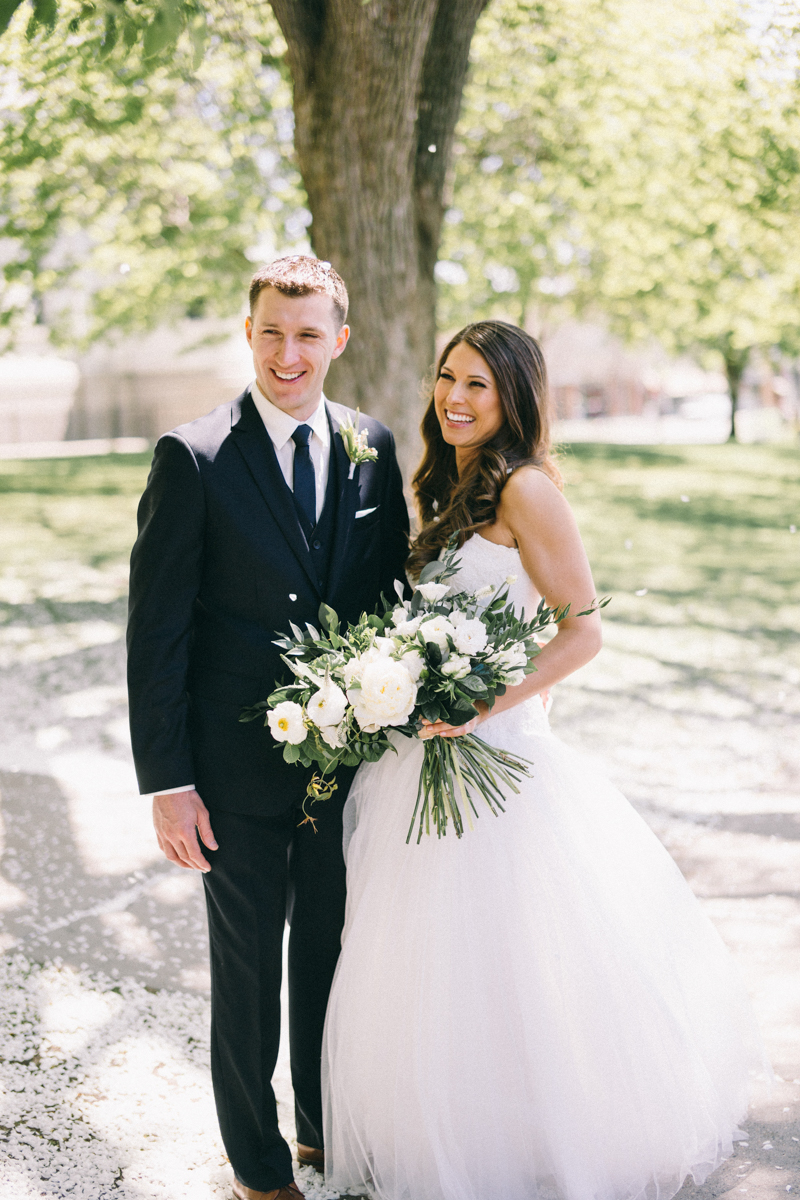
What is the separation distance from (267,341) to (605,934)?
74.9 inches

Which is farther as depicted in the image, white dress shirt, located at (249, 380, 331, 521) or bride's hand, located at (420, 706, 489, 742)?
white dress shirt, located at (249, 380, 331, 521)

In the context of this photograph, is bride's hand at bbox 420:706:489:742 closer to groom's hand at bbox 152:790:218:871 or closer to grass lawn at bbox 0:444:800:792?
groom's hand at bbox 152:790:218:871

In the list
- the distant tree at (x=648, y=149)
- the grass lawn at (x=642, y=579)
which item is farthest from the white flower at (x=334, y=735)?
the distant tree at (x=648, y=149)

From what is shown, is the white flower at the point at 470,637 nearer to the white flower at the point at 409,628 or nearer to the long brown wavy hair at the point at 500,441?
the white flower at the point at 409,628

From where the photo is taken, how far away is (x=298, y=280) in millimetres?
2836

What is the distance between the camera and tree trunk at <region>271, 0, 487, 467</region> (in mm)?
5770

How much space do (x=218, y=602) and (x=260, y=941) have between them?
3.15ft

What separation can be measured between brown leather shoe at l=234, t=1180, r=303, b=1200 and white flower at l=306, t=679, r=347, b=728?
1.44 meters

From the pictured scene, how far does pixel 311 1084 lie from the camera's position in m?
3.22

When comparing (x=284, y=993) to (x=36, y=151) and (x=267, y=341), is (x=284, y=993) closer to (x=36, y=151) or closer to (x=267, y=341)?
(x=267, y=341)

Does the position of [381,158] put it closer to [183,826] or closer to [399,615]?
[399,615]

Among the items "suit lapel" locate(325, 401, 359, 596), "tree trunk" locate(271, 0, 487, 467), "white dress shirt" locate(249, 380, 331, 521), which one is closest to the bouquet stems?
"suit lapel" locate(325, 401, 359, 596)

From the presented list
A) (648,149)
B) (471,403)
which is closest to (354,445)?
(471,403)

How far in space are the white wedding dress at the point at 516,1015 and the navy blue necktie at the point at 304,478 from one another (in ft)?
1.63
